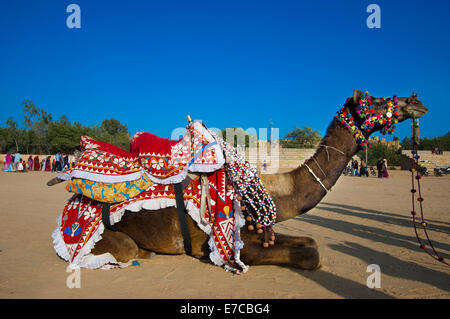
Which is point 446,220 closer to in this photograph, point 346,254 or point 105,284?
point 346,254

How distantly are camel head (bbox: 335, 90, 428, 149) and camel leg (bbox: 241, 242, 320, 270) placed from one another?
4.81ft

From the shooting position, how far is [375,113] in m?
3.49

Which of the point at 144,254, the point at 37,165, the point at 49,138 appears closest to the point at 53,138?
the point at 49,138

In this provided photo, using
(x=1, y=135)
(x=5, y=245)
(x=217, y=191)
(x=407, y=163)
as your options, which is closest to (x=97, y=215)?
(x=217, y=191)

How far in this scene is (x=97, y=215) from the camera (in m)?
3.71

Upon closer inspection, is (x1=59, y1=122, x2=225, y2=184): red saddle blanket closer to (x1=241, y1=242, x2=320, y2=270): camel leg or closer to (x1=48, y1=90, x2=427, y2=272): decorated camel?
(x1=48, y1=90, x2=427, y2=272): decorated camel

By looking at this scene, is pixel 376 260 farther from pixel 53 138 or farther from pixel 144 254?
pixel 53 138

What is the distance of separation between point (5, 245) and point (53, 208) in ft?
14.3

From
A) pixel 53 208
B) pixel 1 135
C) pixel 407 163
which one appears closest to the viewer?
pixel 53 208

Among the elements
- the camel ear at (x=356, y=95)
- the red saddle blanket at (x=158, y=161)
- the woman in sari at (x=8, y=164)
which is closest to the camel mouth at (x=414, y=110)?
the camel ear at (x=356, y=95)

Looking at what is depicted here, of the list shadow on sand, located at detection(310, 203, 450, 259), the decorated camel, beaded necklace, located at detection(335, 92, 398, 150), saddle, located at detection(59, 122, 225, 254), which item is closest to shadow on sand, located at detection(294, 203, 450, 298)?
shadow on sand, located at detection(310, 203, 450, 259)

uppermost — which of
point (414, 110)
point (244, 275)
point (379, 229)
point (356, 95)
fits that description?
point (356, 95)

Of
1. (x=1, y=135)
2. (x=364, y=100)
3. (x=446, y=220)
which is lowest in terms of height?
(x=446, y=220)

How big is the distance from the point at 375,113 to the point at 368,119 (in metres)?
0.10
